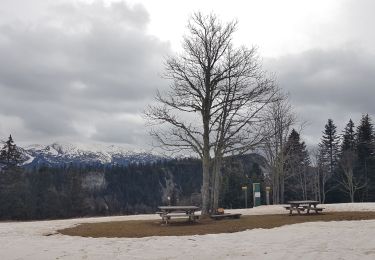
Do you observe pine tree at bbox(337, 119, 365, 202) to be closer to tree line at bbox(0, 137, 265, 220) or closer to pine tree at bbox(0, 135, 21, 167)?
tree line at bbox(0, 137, 265, 220)

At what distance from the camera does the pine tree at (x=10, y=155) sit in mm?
65125

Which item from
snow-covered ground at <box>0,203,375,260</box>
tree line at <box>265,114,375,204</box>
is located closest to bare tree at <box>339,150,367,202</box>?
tree line at <box>265,114,375,204</box>

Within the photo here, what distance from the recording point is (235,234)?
1392 centimetres

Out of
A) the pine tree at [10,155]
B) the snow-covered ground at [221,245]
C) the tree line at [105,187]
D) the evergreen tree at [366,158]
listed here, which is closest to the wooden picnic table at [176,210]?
the snow-covered ground at [221,245]

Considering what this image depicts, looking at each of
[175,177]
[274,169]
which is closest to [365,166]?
[274,169]

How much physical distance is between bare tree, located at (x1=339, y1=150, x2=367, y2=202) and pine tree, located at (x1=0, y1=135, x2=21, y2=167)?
44907 millimetres

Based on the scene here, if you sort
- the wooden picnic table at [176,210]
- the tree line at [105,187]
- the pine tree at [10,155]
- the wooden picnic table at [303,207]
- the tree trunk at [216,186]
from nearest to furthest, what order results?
the wooden picnic table at [176,210], the wooden picnic table at [303,207], the tree trunk at [216,186], the tree line at [105,187], the pine tree at [10,155]

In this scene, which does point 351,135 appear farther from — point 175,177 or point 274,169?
point 175,177

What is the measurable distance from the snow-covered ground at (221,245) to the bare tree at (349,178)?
1585 inches

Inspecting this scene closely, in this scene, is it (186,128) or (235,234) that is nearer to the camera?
(235,234)

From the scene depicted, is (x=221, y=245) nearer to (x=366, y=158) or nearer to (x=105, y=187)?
(x=366, y=158)

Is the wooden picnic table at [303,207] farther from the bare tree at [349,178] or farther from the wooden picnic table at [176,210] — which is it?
the bare tree at [349,178]

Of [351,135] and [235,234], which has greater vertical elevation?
[351,135]

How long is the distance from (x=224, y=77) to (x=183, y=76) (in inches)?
76.2
